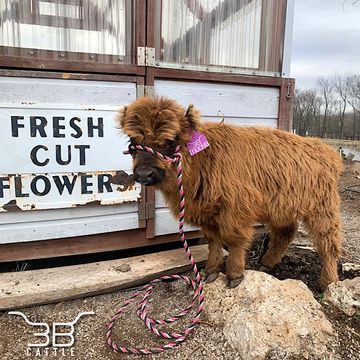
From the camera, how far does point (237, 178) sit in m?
3.46

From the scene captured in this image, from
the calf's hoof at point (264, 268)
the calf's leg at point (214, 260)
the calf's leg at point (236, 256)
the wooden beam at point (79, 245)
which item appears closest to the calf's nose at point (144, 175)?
the calf's leg at point (236, 256)

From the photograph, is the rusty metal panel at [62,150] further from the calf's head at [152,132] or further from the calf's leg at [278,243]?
the calf's leg at [278,243]

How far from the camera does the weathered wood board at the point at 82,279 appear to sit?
349 centimetres

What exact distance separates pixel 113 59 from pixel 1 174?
1.64 m

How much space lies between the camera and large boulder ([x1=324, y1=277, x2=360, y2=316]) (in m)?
3.26

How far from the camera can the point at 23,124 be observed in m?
3.79

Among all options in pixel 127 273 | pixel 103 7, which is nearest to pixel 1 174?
pixel 127 273

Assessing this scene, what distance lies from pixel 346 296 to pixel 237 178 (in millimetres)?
1380

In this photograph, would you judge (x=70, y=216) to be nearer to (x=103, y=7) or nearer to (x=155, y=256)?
(x=155, y=256)

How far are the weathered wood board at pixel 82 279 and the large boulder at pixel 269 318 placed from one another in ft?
2.43

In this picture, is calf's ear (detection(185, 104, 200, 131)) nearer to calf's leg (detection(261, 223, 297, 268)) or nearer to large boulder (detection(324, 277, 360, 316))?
calf's leg (detection(261, 223, 297, 268))

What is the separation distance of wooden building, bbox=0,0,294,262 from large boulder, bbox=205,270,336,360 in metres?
1.42

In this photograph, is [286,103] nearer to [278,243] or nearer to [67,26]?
[278,243]

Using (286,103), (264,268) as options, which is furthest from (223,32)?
(264,268)
